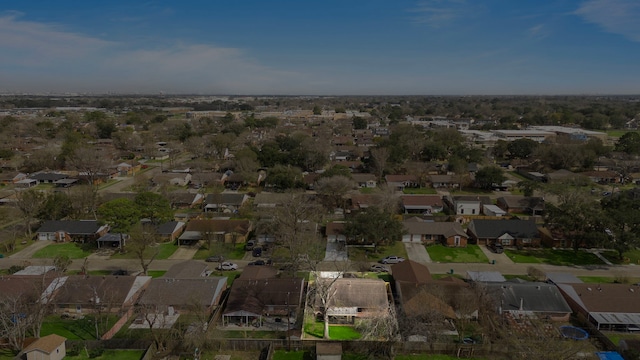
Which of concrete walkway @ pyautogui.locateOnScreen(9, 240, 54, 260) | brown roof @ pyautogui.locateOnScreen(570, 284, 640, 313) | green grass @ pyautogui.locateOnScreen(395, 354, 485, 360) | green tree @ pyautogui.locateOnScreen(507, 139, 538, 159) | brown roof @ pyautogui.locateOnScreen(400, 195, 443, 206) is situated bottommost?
concrete walkway @ pyautogui.locateOnScreen(9, 240, 54, 260)

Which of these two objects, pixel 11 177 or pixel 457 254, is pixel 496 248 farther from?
pixel 11 177

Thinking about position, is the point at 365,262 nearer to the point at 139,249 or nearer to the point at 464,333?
the point at 464,333

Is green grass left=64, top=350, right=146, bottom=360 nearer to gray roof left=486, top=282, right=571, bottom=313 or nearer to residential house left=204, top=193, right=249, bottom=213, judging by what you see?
gray roof left=486, top=282, right=571, bottom=313

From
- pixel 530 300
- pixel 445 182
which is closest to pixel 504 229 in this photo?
pixel 530 300

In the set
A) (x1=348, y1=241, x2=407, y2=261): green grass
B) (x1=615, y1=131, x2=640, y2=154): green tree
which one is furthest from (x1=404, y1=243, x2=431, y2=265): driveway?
(x1=615, y1=131, x2=640, y2=154): green tree

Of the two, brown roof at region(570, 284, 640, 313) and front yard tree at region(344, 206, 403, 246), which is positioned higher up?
front yard tree at region(344, 206, 403, 246)

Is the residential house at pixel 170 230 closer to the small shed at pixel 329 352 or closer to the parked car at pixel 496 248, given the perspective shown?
the small shed at pixel 329 352

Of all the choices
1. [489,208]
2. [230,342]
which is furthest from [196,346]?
[489,208]
